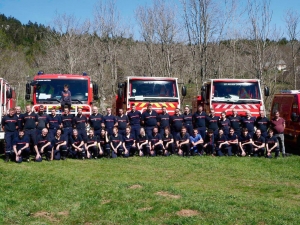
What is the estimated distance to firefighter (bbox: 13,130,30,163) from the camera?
13.2 metres

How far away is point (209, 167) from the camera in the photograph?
40.2 feet

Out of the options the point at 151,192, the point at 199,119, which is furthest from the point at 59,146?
the point at 151,192

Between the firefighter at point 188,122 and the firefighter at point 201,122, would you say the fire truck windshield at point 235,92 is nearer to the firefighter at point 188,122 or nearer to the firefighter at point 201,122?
the firefighter at point 201,122

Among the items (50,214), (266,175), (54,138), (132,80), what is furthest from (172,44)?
(50,214)

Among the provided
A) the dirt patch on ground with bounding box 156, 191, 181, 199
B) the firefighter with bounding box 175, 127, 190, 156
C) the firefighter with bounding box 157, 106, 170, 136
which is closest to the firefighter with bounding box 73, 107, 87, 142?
the firefighter with bounding box 157, 106, 170, 136

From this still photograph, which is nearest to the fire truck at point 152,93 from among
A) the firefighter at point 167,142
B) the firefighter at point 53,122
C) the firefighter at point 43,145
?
the firefighter at point 167,142

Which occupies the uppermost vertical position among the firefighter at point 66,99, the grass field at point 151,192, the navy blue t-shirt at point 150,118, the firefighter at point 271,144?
the firefighter at point 66,99

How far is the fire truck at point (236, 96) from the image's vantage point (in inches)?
636

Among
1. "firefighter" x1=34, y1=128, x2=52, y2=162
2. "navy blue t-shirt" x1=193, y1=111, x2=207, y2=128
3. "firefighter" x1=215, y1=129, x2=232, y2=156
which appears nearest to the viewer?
"firefighter" x1=34, y1=128, x2=52, y2=162

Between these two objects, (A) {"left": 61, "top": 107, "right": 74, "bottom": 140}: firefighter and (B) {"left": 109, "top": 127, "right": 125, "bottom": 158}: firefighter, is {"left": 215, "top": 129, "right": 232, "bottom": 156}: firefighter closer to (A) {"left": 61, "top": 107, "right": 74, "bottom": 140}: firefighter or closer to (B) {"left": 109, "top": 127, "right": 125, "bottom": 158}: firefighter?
(B) {"left": 109, "top": 127, "right": 125, "bottom": 158}: firefighter

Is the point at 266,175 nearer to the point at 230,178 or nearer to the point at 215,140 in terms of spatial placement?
the point at 230,178

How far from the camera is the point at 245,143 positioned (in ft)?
49.1

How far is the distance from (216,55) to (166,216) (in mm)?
28215

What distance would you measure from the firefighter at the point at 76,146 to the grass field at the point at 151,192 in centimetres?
95
